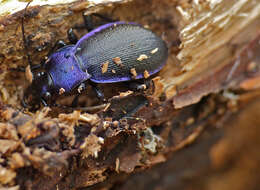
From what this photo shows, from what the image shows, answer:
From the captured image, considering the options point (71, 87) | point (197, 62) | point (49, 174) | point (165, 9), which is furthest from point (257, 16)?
point (49, 174)

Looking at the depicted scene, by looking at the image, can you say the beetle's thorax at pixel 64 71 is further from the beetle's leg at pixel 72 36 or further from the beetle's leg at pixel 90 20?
the beetle's leg at pixel 90 20

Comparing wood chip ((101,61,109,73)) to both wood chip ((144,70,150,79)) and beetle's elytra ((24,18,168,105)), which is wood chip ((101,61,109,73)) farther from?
wood chip ((144,70,150,79))

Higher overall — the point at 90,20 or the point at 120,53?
the point at 90,20

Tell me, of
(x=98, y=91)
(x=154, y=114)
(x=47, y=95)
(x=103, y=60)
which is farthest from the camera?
(x=98, y=91)

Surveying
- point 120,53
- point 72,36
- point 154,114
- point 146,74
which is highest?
point 72,36

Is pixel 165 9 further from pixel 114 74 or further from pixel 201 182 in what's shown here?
pixel 201 182

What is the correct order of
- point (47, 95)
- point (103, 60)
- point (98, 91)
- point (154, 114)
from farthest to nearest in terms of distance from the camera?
point (98, 91) < point (103, 60) < point (47, 95) < point (154, 114)

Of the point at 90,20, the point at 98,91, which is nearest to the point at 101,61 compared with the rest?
the point at 98,91

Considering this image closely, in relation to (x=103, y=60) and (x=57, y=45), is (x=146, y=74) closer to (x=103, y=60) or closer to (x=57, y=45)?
(x=103, y=60)
